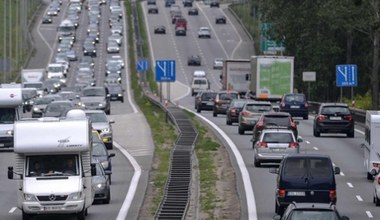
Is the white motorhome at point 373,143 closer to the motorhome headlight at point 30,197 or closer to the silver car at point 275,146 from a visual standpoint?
the silver car at point 275,146

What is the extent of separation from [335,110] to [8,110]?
14.1m

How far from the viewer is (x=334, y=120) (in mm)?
55375

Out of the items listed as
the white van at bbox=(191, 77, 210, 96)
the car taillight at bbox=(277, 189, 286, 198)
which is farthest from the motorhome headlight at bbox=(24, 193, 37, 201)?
the white van at bbox=(191, 77, 210, 96)

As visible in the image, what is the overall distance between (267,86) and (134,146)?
2698 cm

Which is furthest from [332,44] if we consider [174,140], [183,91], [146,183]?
[146,183]

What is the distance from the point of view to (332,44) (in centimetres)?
10338

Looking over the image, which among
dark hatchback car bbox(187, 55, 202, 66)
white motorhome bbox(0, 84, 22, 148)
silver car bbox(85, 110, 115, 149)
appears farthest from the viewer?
dark hatchback car bbox(187, 55, 202, 66)

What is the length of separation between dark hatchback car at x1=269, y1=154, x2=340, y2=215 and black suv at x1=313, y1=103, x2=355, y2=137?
2429cm

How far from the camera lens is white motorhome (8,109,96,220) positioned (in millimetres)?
29438

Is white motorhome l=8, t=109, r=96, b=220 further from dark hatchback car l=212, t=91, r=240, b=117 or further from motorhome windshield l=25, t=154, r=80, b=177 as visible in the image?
dark hatchback car l=212, t=91, r=240, b=117

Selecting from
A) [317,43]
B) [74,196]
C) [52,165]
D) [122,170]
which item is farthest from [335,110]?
[317,43]

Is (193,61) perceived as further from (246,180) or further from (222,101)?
(246,180)

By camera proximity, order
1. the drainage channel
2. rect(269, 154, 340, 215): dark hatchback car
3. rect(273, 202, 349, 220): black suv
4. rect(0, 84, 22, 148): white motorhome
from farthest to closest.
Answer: rect(0, 84, 22, 148): white motorhome
the drainage channel
rect(269, 154, 340, 215): dark hatchback car
rect(273, 202, 349, 220): black suv

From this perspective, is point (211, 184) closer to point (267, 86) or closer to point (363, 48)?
point (267, 86)
